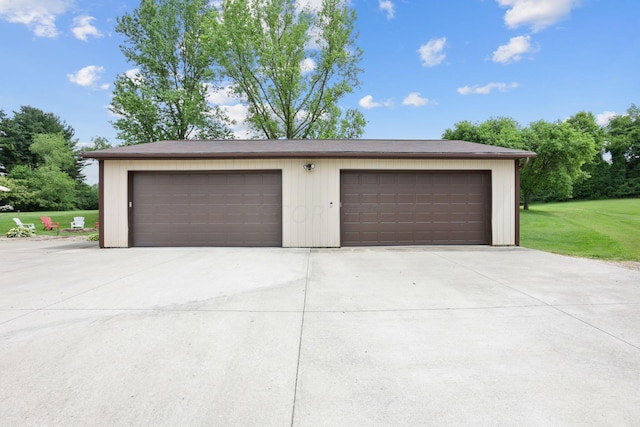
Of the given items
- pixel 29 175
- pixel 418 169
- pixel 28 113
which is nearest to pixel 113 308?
pixel 418 169

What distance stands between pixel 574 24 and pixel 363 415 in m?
17.4

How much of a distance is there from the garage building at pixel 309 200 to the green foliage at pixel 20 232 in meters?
6.91

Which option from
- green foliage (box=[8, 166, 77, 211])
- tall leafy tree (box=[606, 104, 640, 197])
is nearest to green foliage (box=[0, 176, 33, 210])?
green foliage (box=[8, 166, 77, 211])

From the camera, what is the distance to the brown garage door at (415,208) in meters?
8.54

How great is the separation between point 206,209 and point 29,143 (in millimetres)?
40152

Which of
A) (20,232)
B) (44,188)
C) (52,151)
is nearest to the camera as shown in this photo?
(20,232)

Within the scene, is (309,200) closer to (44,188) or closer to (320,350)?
(320,350)

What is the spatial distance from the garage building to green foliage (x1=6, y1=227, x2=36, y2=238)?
22.7 ft

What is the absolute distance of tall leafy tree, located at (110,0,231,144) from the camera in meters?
18.2

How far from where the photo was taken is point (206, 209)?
28.2 ft

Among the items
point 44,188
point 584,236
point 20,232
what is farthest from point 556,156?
point 44,188

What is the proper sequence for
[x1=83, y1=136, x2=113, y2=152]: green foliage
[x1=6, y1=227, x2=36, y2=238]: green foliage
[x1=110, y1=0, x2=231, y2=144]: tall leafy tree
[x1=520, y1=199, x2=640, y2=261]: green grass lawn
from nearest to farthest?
[x1=520, y1=199, x2=640, y2=261]: green grass lawn < [x1=6, y1=227, x2=36, y2=238]: green foliage < [x1=110, y1=0, x2=231, y2=144]: tall leafy tree < [x1=83, y1=136, x2=113, y2=152]: green foliage

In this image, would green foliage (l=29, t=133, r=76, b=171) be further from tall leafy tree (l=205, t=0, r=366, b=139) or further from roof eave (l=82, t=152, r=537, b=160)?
roof eave (l=82, t=152, r=537, b=160)

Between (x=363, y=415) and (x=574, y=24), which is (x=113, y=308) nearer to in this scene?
(x=363, y=415)
